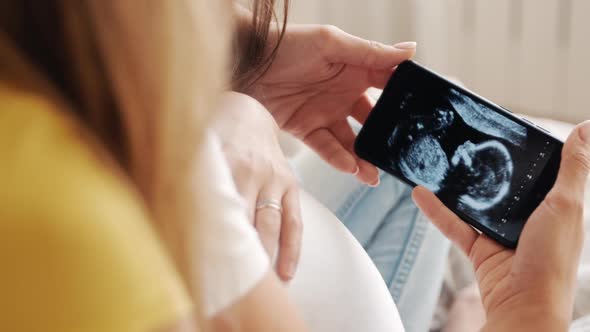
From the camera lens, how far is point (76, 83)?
16.5 inches

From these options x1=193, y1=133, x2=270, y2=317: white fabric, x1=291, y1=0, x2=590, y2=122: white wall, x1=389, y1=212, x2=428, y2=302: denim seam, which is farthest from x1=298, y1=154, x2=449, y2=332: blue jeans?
x1=291, y1=0, x2=590, y2=122: white wall

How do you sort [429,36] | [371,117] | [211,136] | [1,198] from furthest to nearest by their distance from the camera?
[429,36] → [371,117] → [211,136] → [1,198]

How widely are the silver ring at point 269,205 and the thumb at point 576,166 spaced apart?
270mm

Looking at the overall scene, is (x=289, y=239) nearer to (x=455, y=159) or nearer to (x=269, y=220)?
(x=269, y=220)

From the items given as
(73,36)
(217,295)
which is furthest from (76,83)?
(217,295)

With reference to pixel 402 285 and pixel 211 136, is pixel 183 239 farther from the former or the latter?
pixel 402 285

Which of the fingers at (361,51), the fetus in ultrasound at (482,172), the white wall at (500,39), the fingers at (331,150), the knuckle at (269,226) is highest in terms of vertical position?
the fingers at (361,51)

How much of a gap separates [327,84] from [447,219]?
0.24 m

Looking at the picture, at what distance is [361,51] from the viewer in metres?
0.89

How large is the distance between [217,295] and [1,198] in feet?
0.49

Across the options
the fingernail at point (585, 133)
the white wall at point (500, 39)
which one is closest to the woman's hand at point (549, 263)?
the fingernail at point (585, 133)

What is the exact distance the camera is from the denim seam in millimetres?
937

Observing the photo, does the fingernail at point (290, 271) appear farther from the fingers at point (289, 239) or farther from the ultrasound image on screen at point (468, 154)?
the ultrasound image on screen at point (468, 154)

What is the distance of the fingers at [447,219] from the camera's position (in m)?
0.81
